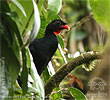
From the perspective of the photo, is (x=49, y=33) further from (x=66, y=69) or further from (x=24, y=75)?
(x=24, y=75)

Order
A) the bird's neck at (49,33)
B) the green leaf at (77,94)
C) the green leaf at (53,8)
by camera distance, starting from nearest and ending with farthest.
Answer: the green leaf at (53,8) → the green leaf at (77,94) → the bird's neck at (49,33)

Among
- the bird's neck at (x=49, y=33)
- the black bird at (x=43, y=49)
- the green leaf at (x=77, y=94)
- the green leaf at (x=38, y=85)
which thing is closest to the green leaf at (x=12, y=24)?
the green leaf at (x=38, y=85)

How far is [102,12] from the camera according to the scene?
1.64 meters

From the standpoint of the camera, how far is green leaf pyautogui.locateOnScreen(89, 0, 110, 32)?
143 cm

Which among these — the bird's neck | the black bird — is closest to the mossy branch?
the black bird

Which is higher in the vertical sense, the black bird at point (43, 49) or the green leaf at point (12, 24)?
the black bird at point (43, 49)

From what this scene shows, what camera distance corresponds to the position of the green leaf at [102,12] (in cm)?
143

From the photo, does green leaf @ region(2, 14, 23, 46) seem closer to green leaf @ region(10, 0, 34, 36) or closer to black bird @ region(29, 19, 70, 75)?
green leaf @ region(10, 0, 34, 36)

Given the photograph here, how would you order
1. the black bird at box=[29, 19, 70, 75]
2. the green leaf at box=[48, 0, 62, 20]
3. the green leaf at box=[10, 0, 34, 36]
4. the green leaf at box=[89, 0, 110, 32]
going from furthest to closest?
the black bird at box=[29, 19, 70, 75], the green leaf at box=[48, 0, 62, 20], the green leaf at box=[10, 0, 34, 36], the green leaf at box=[89, 0, 110, 32]

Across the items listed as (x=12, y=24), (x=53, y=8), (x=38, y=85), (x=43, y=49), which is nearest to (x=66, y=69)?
(x=38, y=85)

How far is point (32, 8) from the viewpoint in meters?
1.69

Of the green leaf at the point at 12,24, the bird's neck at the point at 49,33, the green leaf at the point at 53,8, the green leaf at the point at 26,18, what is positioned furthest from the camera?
the bird's neck at the point at 49,33

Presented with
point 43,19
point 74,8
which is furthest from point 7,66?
point 74,8

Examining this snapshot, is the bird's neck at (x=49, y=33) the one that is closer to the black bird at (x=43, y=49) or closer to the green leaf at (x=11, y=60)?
the black bird at (x=43, y=49)
